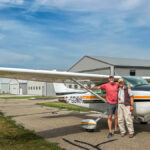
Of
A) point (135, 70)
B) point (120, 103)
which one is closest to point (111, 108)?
point (120, 103)

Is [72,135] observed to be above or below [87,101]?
below

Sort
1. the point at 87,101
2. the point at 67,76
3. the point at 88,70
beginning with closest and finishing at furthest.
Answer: the point at 67,76 → the point at 87,101 → the point at 88,70

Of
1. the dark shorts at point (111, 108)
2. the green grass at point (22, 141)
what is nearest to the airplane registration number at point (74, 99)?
the dark shorts at point (111, 108)

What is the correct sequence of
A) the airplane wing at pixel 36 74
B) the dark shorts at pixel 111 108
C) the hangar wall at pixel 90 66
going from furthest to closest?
the hangar wall at pixel 90 66
the dark shorts at pixel 111 108
the airplane wing at pixel 36 74

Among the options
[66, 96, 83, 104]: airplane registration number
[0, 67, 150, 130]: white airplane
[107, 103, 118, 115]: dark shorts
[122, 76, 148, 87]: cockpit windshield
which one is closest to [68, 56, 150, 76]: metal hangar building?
[66, 96, 83, 104]: airplane registration number

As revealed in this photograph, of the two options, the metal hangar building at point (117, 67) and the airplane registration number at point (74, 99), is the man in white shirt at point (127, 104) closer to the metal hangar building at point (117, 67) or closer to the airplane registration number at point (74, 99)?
the airplane registration number at point (74, 99)

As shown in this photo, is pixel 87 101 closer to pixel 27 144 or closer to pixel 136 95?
pixel 136 95

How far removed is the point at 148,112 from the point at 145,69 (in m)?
21.1

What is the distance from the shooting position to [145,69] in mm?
25359

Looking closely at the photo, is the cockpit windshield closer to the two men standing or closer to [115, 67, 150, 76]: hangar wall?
the two men standing

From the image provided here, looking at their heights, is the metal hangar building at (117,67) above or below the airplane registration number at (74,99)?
above

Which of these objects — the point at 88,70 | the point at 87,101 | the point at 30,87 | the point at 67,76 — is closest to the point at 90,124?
the point at 87,101

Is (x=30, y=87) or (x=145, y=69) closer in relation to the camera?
(x=145, y=69)

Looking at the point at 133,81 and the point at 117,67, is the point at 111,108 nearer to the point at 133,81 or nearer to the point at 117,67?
the point at 133,81
